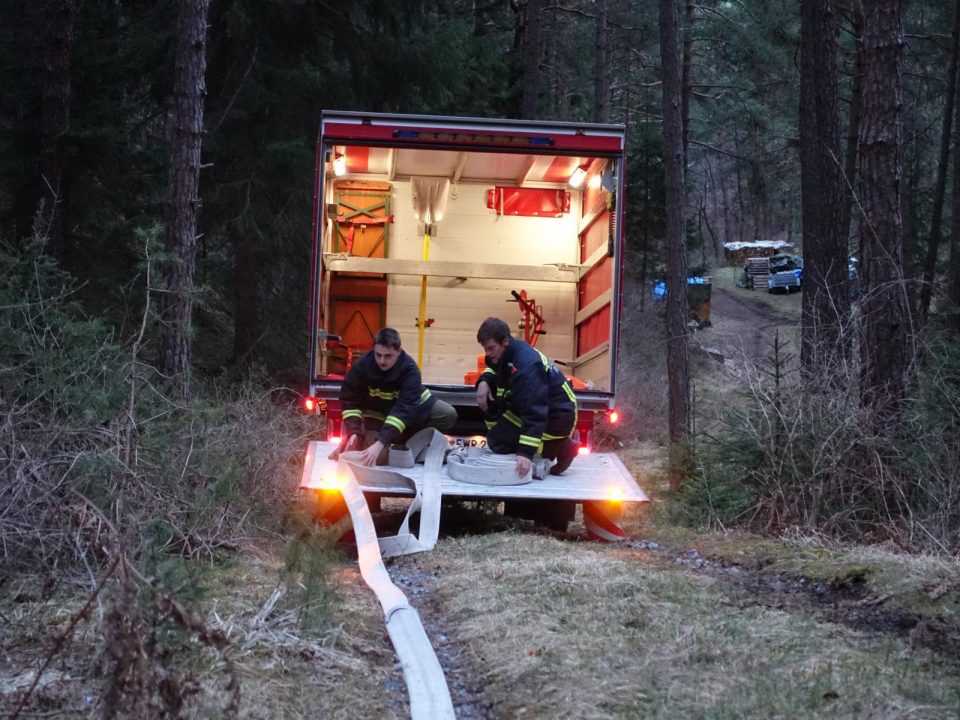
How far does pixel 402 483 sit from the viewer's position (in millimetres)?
8266

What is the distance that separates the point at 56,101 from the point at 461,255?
545 centimetres

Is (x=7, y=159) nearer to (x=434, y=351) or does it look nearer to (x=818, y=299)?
(x=434, y=351)

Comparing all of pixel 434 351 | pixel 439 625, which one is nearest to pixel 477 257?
pixel 434 351

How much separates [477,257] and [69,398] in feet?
20.7

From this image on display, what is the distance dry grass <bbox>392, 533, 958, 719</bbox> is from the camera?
410 centimetres

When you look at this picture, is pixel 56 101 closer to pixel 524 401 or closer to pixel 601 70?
pixel 524 401

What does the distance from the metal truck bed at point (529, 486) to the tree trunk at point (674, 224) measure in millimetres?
4735

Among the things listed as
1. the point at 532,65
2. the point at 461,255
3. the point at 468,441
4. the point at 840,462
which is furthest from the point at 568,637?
the point at 532,65

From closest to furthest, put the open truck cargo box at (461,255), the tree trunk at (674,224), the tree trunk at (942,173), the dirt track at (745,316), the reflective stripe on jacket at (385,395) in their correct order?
the reflective stripe on jacket at (385,395) < the open truck cargo box at (461,255) < the tree trunk at (674,224) < the tree trunk at (942,173) < the dirt track at (745,316)

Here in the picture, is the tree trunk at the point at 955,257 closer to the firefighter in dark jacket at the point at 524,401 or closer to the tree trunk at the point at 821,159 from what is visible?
the tree trunk at the point at 821,159

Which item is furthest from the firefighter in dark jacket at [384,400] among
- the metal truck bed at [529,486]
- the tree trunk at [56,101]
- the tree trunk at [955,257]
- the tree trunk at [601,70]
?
the tree trunk at [601,70]

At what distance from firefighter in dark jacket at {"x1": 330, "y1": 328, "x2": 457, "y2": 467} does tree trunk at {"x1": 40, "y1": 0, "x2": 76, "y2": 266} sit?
6.29m

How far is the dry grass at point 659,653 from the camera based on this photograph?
4098mm

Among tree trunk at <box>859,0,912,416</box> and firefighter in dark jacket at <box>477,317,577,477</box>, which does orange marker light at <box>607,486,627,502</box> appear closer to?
firefighter in dark jacket at <box>477,317,577,477</box>
